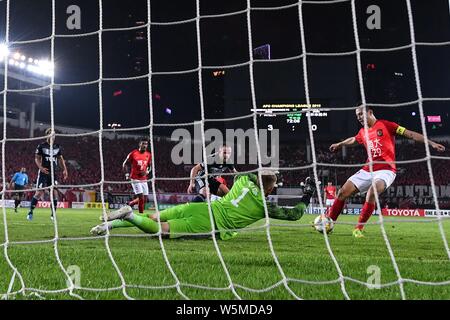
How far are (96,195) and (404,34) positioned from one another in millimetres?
18563

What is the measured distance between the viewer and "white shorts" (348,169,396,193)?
5852 mm

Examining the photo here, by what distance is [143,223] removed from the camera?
4906 mm

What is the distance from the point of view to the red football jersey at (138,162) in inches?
376

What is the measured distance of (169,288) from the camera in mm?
2686

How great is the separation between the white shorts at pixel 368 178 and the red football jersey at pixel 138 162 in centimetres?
469

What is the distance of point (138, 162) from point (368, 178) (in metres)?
5.06

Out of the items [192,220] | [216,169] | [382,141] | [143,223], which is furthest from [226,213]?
[216,169]

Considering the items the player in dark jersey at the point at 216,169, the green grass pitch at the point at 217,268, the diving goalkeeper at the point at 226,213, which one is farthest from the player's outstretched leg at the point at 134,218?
the player in dark jersey at the point at 216,169

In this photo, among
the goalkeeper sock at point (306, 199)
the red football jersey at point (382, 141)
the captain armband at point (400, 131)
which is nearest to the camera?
the goalkeeper sock at point (306, 199)

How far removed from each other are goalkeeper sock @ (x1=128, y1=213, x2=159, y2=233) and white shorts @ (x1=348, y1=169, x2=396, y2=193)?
8.67 feet

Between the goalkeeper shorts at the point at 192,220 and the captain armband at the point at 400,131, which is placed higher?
the captain armband at the point at 400,131

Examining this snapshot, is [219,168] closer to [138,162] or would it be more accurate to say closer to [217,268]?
[138,162]

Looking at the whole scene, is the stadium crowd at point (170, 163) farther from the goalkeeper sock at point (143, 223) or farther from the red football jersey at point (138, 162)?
the goalkeeper sock at point (143, 223)
